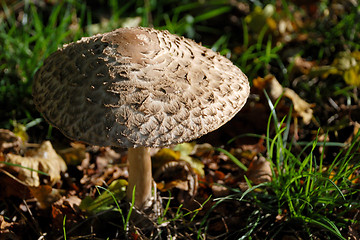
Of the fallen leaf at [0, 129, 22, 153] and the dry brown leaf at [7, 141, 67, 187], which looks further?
the fallen leaf at [0, 129, 22, 153]

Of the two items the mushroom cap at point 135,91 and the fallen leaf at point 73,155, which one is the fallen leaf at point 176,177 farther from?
the mushroom cap at point 135,91

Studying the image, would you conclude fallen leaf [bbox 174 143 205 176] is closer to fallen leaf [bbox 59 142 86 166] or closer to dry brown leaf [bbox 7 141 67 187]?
fallen leaf [bbox 59 142 86 166]

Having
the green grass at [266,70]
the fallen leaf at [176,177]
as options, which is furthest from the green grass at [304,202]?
the fallen leaf at [176,177]

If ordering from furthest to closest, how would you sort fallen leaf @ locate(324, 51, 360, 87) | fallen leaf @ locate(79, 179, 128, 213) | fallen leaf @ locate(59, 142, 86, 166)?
fallen leaf @ locate(324, 51, 360, 87), fallen leaf @ locate(59, 142, 86, 166), fallen leaf @ locate(79, 179, 128, 213)

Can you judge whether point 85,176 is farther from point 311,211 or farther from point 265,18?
point 265,18

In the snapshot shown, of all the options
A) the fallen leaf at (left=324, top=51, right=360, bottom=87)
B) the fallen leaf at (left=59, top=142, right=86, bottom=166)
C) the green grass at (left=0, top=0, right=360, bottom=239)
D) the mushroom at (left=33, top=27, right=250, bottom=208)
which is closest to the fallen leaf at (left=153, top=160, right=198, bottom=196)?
the green grass at (left=0, top=0, right=360, bottom=239)

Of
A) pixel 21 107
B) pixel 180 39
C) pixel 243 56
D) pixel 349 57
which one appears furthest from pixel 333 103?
pixel 21 107

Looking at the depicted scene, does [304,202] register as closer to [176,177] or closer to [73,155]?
[176,177]

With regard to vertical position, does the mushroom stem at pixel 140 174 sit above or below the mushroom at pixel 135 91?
below
